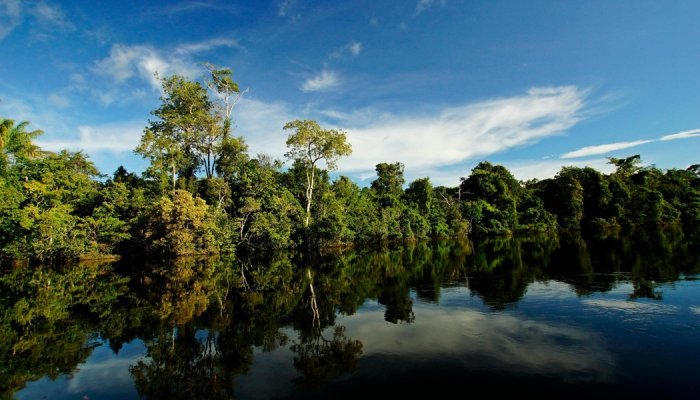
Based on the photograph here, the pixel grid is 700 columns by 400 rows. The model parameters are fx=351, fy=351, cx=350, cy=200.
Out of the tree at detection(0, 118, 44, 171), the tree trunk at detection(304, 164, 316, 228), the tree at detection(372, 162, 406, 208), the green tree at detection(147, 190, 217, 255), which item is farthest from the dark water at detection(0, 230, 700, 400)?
the tree at detection(372, 162, 406, 208)

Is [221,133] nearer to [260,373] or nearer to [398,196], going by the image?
[398,196]

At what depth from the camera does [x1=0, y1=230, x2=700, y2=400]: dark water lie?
5902 millimetres

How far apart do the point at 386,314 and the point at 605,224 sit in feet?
180

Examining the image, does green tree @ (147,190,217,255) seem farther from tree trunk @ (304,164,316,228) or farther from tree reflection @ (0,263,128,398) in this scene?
tree trunk @ (304,164,316,228)

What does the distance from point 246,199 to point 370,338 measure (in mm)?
28981

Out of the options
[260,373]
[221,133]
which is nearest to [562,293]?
[260,373]

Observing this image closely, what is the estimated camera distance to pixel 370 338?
817cm

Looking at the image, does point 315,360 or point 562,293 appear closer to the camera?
point 315,360

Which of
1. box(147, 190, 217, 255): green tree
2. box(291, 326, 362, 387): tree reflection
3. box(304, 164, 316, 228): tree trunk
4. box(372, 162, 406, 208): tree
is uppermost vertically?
box(372, 162, 406, 208): tree

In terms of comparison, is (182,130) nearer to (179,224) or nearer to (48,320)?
(179,224)

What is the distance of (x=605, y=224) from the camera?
51.2 m

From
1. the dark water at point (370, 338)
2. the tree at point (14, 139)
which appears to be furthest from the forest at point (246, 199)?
the dark water at point (370, 338)

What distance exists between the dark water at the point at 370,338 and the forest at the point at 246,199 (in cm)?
1436

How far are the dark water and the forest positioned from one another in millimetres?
14359
